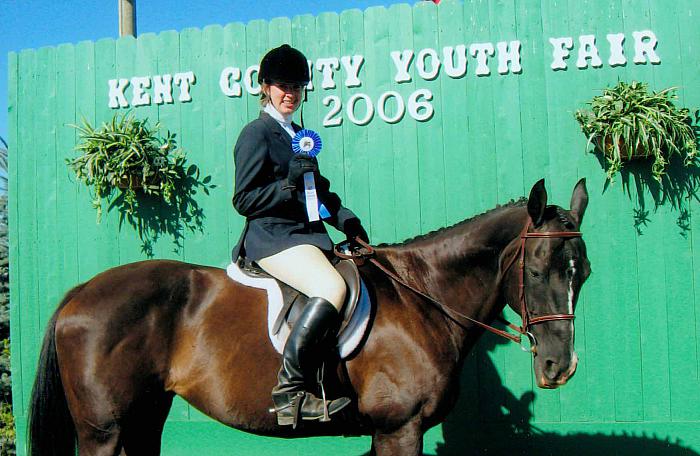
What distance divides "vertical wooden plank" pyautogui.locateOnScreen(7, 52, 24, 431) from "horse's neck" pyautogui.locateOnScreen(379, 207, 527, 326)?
4204 mm

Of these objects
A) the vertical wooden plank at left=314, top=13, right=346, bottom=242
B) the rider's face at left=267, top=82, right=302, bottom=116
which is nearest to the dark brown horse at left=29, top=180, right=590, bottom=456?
the rider's face at left=267, top=82, right=302, bottom=116

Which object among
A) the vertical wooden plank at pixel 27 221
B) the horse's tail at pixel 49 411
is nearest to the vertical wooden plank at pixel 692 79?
the horse's tail at pixel 49 411

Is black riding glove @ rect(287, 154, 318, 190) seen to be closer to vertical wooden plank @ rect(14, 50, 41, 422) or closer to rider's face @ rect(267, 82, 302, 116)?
rider's face @ rect(267, 82, 302, 116)

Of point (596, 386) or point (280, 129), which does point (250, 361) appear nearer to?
point (280, 129)

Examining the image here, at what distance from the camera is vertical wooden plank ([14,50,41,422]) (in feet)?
19.8

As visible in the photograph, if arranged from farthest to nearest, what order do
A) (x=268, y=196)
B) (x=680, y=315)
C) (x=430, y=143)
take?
(x=430, y=143) → (x=680, y=315) → (x=268, y=196)

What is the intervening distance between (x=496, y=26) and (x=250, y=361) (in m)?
3.56

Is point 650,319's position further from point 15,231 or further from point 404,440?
point 15,231

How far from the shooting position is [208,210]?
581cm

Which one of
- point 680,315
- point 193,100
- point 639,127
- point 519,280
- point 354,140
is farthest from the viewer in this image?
point 193,100

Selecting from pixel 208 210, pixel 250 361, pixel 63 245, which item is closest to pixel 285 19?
pixel 208 210

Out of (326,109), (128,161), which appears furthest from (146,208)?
(326,109)

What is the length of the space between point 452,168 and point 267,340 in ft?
8.24

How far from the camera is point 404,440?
137 inches
